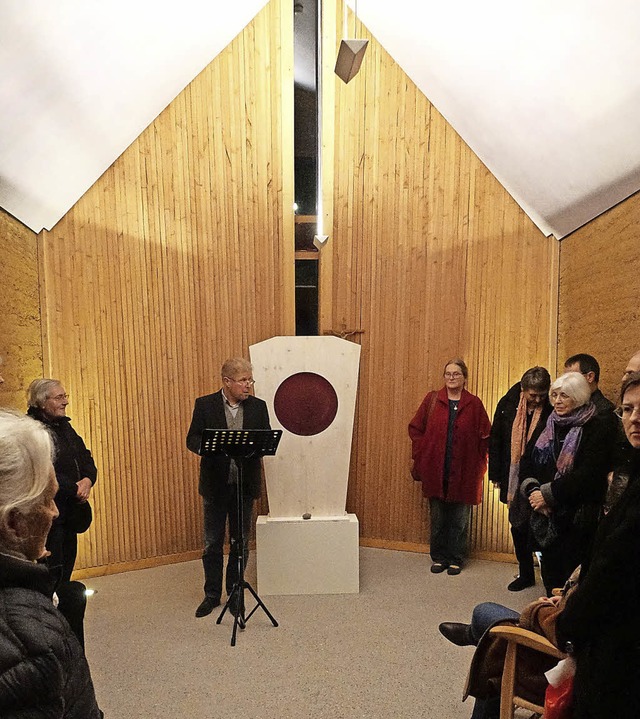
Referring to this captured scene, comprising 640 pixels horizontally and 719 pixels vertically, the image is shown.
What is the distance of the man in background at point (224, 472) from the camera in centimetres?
321

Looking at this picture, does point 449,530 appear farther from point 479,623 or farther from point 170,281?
point 170,281

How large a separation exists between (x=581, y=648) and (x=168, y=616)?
8.67ft

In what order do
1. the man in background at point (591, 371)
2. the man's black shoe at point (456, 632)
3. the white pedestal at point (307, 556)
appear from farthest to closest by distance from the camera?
the white pedestal at point (307, 556), the man in background at point (591, 371), the man's black shoe at point (456, 632)

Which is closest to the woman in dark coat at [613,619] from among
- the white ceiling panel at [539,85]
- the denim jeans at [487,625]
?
the denim jeans at [487,625]

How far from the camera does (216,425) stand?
3.24 meters

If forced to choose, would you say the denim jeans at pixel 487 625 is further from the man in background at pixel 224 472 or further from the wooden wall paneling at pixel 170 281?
the wooden wall paneling at pixel 170 281

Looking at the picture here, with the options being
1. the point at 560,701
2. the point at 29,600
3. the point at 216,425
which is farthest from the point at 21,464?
the point at 216,425

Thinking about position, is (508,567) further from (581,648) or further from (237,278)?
(237,278)

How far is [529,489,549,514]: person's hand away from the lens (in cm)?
278

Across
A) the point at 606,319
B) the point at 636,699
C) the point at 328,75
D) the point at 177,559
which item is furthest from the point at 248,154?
the point at 636,699

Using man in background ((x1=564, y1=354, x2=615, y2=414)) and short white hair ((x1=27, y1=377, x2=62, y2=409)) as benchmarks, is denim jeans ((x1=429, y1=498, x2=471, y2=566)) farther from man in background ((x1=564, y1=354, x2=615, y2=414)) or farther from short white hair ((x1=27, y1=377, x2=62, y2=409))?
short white hair ((x1=27, y1=377, x2=62, y2=409))

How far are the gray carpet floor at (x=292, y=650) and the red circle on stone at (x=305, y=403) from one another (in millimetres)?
1171

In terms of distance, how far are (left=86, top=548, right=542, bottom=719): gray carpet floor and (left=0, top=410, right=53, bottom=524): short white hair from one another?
1.91 m

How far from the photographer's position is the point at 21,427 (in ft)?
3.35
